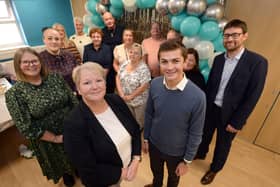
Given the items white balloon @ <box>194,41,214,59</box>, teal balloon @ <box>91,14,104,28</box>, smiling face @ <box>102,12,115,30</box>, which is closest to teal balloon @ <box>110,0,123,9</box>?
smiling face @ <box>102,12,115,30</box>

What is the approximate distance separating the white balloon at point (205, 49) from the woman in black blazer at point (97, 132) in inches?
48.2

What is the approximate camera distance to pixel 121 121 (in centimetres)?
107

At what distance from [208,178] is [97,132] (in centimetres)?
154

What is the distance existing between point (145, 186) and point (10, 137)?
89.8 inches

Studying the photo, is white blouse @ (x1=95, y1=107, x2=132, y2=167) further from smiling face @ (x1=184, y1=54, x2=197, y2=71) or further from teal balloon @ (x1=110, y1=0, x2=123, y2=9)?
teal balloon @ (x1=110, y1=0, x2=123, y2=9)

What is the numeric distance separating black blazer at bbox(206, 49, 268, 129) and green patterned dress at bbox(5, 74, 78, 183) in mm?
1389

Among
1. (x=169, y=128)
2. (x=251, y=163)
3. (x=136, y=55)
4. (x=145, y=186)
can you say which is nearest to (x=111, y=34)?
(x=136, y=55)

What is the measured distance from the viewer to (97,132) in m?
0.94

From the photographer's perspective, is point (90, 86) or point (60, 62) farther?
point (60, 62)

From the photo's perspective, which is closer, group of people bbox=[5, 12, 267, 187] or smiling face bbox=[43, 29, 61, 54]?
group of people bbox=[5, 12, 267, 187]

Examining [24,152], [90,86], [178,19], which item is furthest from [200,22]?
[24,152]

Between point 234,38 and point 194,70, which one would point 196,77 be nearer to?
point 194,70

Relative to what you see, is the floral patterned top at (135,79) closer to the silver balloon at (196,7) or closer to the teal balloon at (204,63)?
the teal balloon at (204,63)

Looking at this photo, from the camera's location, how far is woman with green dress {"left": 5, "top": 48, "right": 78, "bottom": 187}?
118 centimetres
